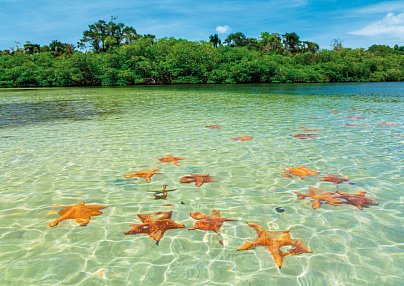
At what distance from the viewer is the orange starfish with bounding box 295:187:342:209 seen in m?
4.02

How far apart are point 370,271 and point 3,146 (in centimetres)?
761

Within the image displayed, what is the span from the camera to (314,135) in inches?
331

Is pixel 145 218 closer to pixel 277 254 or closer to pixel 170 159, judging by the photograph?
pixel 277 254

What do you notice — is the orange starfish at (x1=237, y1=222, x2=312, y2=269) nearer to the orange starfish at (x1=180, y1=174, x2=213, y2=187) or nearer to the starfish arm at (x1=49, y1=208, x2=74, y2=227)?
the orange starfish at (x1=180, y1=174, x2=213, y2=187)

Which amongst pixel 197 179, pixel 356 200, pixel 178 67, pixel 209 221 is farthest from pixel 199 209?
pixel 178 67

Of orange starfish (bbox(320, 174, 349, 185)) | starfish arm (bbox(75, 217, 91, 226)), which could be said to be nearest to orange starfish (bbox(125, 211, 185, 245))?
starfish arm (bbox(75, 217, 91, 226))

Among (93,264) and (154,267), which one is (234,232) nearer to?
(154,267)

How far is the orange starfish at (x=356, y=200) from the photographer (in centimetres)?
400

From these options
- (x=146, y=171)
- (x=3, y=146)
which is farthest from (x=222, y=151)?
(x=3, y=146)

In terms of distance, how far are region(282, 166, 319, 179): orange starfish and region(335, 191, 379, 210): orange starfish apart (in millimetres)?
835

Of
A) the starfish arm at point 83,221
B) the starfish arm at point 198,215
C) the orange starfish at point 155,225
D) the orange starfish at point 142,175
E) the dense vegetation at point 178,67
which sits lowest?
the starfish arm at point 198,215

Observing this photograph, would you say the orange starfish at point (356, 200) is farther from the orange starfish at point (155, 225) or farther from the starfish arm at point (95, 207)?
the starfish arm at point (95, 207)

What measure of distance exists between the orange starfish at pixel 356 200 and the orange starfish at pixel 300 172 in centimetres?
83

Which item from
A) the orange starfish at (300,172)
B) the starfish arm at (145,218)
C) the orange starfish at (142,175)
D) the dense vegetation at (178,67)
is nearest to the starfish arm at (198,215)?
the starfish arm at (145,218)
